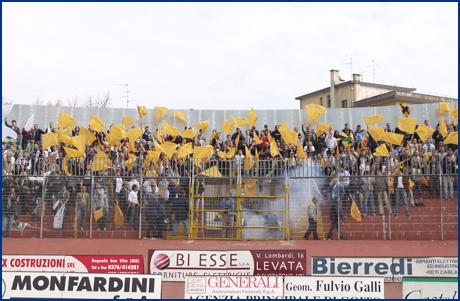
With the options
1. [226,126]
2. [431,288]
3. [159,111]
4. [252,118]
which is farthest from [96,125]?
[431,288]

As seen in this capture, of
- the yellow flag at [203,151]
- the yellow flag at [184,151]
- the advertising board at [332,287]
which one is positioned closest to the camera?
the advertising board at [332,287]

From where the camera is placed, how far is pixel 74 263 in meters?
14.4

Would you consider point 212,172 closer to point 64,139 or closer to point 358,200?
point 358,200

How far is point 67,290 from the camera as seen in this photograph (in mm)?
12828

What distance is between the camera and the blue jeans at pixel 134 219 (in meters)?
15.8

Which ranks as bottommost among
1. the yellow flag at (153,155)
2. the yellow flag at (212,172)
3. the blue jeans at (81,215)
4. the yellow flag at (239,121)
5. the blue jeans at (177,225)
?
the blue jeans at (177,225)

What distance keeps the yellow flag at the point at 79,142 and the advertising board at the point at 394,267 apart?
9.80m

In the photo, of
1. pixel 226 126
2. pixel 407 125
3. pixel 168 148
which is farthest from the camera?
pixel 226 126

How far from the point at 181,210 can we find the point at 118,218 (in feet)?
5.54

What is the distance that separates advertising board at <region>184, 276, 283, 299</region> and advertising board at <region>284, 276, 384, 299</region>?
0.27 metres

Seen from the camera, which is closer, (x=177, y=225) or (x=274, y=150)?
(x=177, y=225)

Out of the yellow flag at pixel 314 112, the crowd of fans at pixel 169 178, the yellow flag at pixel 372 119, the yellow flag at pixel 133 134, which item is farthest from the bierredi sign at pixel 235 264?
the yellow flag at pixel 314 112

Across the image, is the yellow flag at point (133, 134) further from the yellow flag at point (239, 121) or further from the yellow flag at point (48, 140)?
the yellow flag at point (239, 121)

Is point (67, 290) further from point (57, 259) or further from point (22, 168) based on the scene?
point (22, 168)
